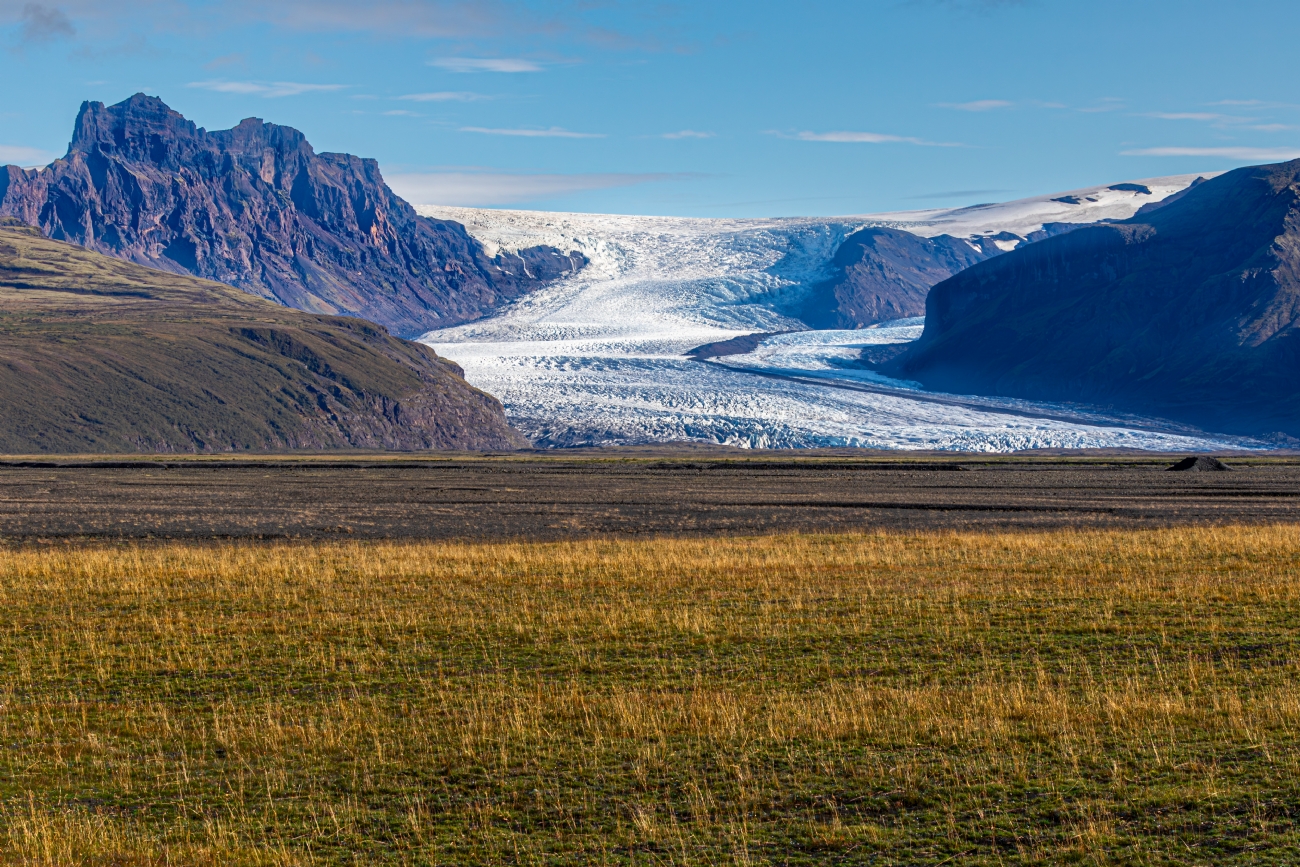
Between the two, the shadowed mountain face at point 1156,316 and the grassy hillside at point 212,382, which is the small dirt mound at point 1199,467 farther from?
the shadowed mountain face at point 1156,316

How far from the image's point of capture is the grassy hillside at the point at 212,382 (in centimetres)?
10275

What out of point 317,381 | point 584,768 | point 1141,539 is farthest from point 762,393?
point 584,768

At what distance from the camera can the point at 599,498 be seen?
50.2 m

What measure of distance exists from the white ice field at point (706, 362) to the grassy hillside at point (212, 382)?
6.24m

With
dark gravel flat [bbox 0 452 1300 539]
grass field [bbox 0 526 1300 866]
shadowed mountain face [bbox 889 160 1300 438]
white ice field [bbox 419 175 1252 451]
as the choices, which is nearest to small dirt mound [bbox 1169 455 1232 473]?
dark gravel flat [bbox 0 452 1300 539]

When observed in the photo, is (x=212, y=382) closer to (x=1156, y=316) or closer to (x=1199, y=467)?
(x=1199, y=467)

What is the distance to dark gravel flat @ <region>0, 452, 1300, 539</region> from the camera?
1484 inches

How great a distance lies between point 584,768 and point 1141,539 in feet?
76.1

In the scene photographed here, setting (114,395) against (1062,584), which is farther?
(114,395)

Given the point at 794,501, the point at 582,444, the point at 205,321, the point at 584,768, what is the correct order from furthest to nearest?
the point at 205,321, the point at 582,444, the point at 794,501, the point at 584,768

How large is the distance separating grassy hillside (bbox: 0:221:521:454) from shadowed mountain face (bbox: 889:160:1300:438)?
199 feet

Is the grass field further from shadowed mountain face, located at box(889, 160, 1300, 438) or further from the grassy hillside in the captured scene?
shadowed mountain face, located at box(889, 160, 1300, 438)

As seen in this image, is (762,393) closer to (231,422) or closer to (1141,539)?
(231,422)

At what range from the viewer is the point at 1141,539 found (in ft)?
100
